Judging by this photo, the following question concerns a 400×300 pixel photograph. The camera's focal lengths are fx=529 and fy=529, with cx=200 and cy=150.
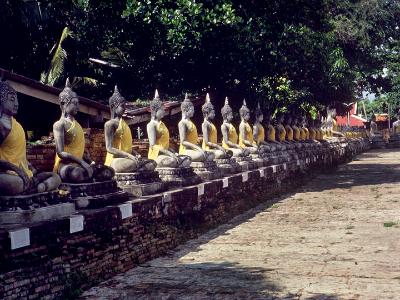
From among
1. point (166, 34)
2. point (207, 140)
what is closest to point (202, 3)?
point (166, 34)

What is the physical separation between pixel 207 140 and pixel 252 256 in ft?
17.7

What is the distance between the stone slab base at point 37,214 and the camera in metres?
5.68

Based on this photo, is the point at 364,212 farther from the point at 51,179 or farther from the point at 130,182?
the point at 51,179

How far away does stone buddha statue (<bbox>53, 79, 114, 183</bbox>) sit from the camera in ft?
23.9

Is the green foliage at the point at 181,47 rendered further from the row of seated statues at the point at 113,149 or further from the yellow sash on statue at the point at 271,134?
the row of seated statues at the point at 113,149

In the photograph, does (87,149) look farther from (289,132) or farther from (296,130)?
(296,130)

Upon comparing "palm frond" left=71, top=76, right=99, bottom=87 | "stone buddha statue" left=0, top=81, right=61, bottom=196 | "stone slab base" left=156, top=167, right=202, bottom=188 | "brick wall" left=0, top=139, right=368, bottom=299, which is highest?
"palm frond" left=71, top=76, right=99, bottom=87

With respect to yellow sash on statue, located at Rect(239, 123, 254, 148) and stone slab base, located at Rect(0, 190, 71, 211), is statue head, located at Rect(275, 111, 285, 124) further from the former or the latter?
stone slab base, located at Rect(0, 190, 71, 211)

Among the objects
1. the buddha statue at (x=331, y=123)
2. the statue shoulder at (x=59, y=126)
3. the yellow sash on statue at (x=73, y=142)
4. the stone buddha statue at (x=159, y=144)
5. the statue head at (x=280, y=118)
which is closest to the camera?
the statue shoulder at (x=59, y=126)

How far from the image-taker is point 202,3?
14477 millimetres

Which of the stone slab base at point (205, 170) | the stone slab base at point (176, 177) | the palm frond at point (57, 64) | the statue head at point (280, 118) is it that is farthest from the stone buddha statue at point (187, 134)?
the statue head at point (280, 118)

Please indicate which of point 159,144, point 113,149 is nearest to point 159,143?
point 159,144

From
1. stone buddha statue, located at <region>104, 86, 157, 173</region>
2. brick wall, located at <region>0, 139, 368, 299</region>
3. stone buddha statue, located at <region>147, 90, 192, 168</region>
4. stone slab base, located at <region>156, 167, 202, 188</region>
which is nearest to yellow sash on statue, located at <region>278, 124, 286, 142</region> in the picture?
brick wall, located at <region>0, 139, 368, 299</region>

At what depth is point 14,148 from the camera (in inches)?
244
